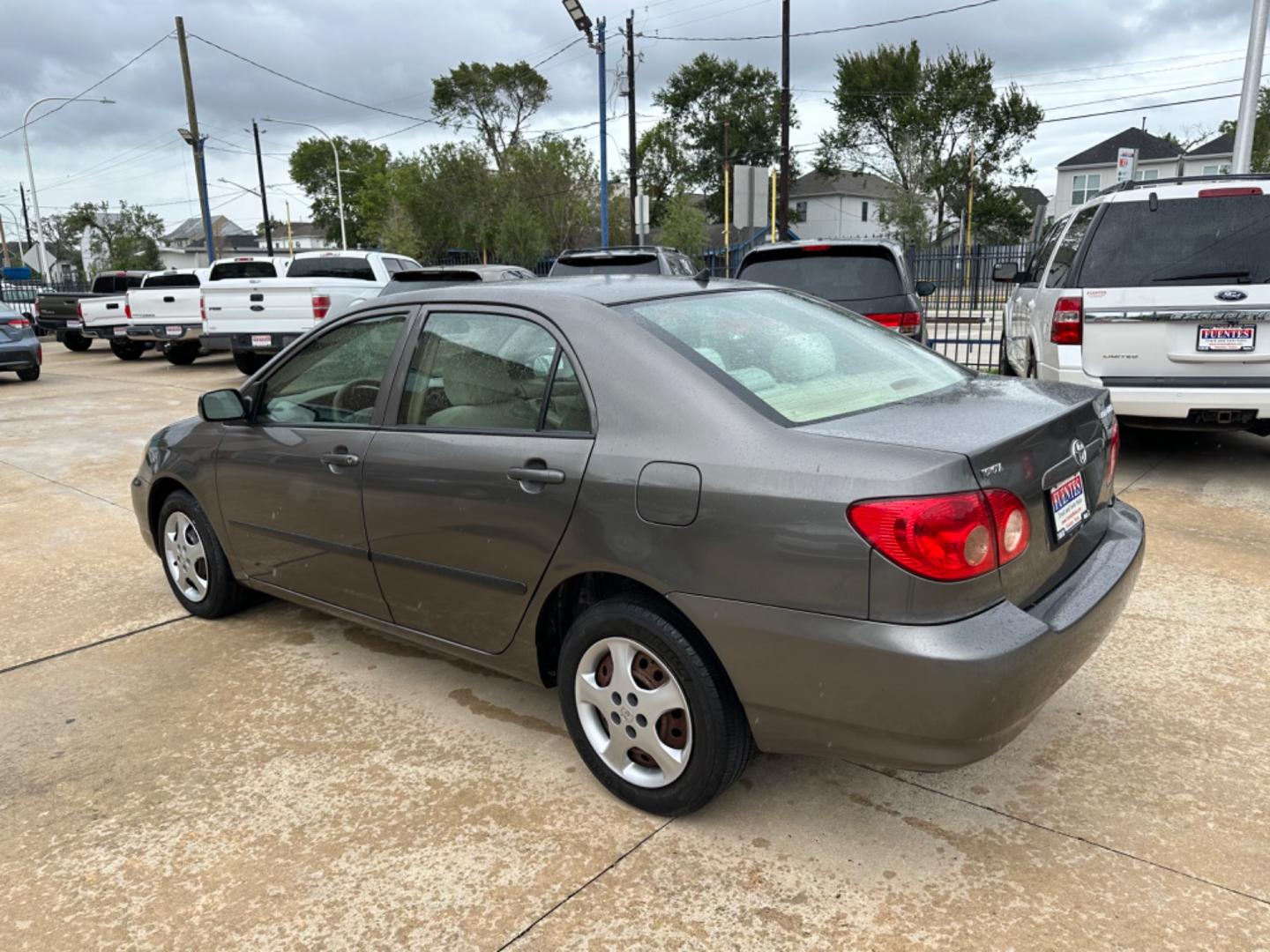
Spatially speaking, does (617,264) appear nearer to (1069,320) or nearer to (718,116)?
(1069,320)

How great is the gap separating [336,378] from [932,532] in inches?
94.7

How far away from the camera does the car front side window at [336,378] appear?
3492 mm

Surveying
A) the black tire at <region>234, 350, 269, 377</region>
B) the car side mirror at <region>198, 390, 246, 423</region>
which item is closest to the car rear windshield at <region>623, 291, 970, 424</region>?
the car side mirror at <region>198, 390, 246, 423</region>

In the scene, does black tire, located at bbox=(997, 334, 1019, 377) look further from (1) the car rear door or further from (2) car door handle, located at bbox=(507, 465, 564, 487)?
(2) car door handle, located at bbox=(507, 465, 564, 487)

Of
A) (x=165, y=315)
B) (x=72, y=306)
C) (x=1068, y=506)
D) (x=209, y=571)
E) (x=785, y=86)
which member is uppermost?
(x=785, y=86)

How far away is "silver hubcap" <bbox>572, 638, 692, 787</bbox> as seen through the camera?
2.66 m

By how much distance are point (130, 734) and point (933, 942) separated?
108 inches

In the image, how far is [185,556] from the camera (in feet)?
14.6

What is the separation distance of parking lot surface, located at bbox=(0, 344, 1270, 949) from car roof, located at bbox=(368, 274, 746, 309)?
4.83ft

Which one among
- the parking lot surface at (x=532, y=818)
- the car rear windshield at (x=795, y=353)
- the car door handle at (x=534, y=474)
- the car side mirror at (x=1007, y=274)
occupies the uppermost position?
the car side mirror at (x=1007, y=274)

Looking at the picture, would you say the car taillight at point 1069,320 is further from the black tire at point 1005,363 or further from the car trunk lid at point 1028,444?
the car trunk lid at point 1028,444

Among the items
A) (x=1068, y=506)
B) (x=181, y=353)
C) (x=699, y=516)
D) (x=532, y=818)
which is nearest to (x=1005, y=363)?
(x=1068, y=506)

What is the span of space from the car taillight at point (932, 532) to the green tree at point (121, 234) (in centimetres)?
8086

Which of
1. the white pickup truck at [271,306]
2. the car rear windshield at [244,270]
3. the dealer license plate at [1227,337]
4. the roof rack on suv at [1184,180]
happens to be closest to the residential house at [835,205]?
the car rear windshield at [244,270]
